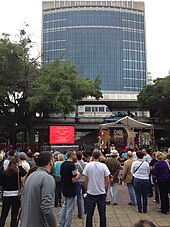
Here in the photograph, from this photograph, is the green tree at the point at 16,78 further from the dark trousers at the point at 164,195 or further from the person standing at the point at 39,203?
the person standing at the point at 39,203

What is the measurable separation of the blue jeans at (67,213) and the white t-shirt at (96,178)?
1.90ft

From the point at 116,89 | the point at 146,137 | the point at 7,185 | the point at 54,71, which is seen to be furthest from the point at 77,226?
the point at 116,89

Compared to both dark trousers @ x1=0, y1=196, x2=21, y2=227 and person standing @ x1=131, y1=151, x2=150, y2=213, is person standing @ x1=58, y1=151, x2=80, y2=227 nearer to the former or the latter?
dark trousers @ x1=0, y1=196, x2=21, y2=227

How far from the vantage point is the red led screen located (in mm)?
23703

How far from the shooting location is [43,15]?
3750 inches

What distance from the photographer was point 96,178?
5.61 meters

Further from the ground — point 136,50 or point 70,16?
point 70,16

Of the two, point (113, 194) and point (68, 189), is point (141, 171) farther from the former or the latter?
point (68, 189)

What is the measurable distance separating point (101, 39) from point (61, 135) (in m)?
72.4

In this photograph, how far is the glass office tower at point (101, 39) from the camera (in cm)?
9094

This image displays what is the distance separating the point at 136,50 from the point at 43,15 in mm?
34375

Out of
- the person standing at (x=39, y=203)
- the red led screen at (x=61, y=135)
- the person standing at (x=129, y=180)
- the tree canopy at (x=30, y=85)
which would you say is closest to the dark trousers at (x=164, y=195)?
the person standing at (x=129, y=180)

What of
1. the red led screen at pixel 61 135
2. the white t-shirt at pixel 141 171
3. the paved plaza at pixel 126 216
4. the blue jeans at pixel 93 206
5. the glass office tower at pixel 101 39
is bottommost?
the paved plaza at pixel 126 216

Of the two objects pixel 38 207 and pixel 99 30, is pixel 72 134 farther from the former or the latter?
pixel 99 30
